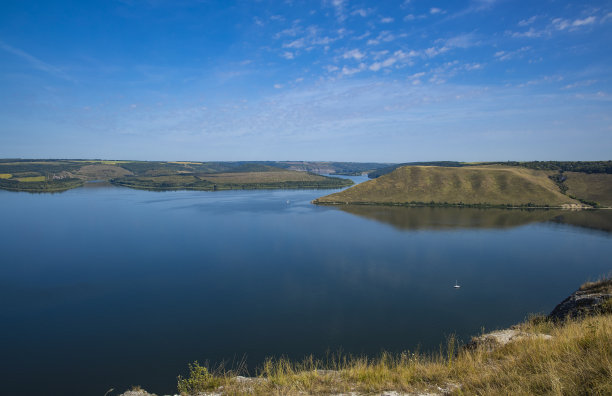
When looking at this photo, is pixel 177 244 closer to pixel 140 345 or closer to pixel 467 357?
pixel 140 345

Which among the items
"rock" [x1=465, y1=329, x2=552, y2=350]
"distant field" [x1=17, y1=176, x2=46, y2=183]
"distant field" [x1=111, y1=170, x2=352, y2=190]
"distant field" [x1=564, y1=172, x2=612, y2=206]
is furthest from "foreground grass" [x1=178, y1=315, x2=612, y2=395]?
"distant field" [x1=17, y1=176, x2=46, y2=183]

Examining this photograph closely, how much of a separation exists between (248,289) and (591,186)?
11177cm

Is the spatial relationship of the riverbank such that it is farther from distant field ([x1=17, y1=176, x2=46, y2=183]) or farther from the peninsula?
distant field ([x1=17, y1=176, x2=46, y2=183])

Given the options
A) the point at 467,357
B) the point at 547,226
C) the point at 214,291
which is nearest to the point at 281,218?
the point at 214,291

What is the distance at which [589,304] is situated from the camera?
11.6 metres

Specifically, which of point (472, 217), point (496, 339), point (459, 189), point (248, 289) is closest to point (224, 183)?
point (459, 189)

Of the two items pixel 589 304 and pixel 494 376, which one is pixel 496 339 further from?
pixel 589 304

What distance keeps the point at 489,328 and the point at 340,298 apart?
40.5 feet

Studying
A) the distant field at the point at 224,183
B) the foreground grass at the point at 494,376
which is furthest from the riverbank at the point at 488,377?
the distant field at the point at 224,183

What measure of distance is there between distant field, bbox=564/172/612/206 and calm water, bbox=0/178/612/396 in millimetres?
27971

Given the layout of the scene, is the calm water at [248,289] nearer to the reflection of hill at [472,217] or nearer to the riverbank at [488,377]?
the reflection of hill at [472,217]

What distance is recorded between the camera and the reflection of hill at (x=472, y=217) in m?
64.4

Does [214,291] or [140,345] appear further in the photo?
[214,291]

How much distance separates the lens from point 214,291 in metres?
31.2
